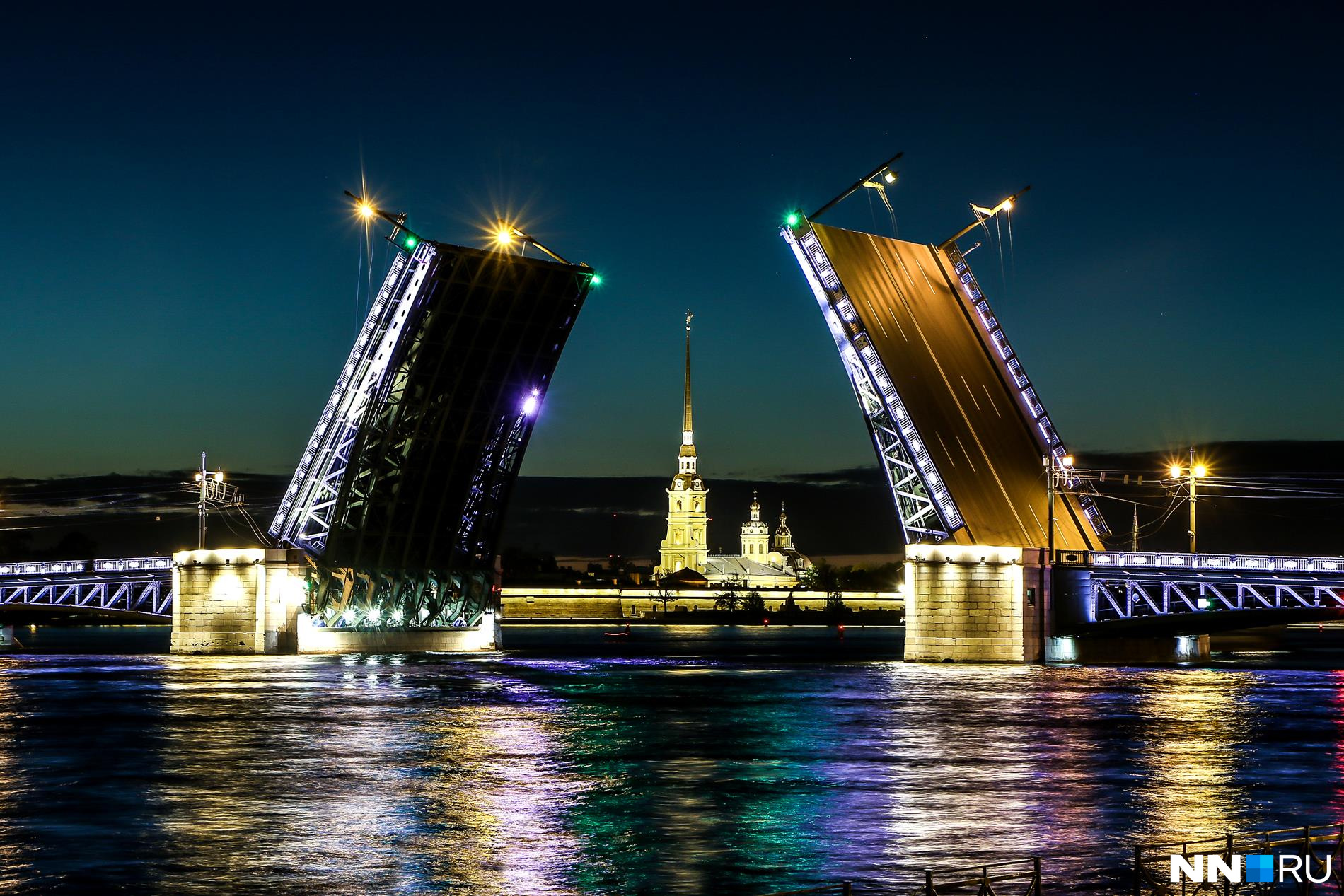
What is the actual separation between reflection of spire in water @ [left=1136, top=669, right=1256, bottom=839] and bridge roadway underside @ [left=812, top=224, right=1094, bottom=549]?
38.1 feet

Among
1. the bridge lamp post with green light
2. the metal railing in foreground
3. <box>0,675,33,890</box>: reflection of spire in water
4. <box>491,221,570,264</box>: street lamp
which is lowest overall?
<box>0,675,33,890</box>: reflection of spire in water

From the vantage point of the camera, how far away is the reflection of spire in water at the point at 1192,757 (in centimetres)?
1823

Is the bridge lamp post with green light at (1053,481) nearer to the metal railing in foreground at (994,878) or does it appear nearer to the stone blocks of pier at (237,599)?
the stone blocks of pier at (237,599)

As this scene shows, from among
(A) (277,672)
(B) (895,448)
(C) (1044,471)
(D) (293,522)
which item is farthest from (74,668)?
(C) (1044,471)

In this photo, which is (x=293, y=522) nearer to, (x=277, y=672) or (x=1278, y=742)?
(x=277, y=672)

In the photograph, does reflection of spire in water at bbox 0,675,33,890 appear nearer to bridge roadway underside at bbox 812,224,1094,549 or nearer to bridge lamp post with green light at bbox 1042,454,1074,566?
bridge roadway underside at bbox 812,224,1094,549

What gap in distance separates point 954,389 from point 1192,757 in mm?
32154

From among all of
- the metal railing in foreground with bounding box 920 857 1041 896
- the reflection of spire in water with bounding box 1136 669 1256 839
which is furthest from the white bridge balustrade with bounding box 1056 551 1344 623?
the metal railing in foreground with bounding box 920 857 1041 896

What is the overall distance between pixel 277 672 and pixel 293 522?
9.62 m

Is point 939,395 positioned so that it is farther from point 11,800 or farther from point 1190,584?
point 11,800

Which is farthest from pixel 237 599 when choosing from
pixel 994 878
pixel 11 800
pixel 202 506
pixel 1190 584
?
pixel 994 878

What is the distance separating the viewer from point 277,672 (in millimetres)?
51000

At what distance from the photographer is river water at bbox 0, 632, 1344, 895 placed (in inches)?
613

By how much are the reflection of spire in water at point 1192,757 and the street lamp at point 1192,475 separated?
1484 centimetres
